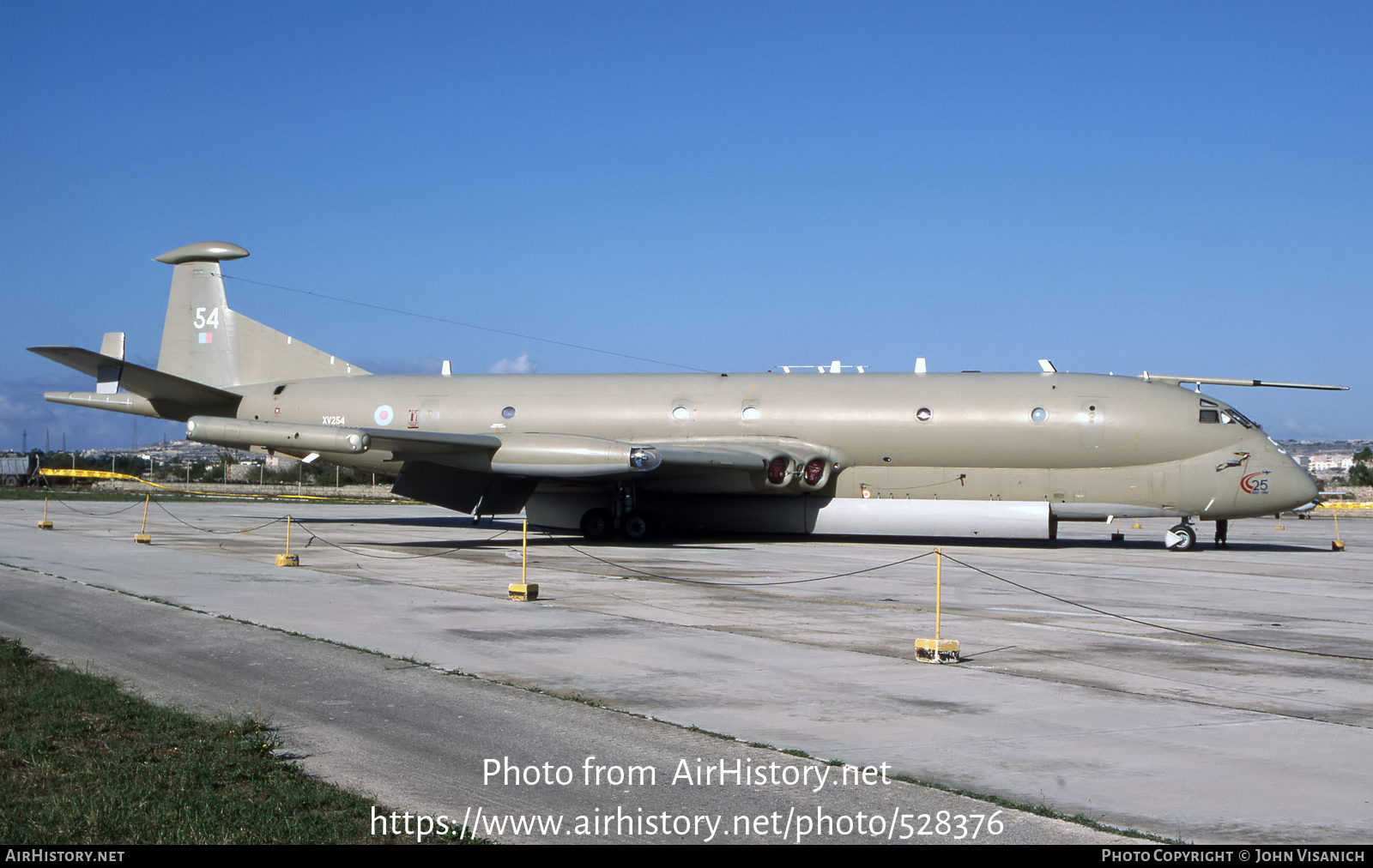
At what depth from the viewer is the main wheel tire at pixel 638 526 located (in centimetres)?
2391

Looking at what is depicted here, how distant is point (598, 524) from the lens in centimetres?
2411

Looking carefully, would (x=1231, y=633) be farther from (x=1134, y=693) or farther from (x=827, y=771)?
(x=827, y=771)

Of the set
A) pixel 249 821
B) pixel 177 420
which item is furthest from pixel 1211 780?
pixel 177 420

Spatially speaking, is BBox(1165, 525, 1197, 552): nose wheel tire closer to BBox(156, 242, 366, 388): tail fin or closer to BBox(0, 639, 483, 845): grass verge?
BBox(156, 242, 366, 388): tail fin

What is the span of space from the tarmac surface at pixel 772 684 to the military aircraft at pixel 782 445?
4.16 metres

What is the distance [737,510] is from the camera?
24.3 metres

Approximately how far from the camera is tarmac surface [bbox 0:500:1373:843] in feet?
17.5

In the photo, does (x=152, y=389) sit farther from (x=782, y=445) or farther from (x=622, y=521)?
(x=782, y=445)

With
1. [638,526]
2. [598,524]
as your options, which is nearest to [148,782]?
[638,526]

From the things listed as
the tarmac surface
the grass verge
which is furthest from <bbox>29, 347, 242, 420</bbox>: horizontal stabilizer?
the grass verge

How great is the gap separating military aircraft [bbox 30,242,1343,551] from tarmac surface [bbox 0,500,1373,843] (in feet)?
13.6

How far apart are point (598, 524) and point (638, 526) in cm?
88

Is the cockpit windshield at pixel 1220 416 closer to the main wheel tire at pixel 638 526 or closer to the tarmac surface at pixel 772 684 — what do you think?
the tarmac surface at pixel 772 684
